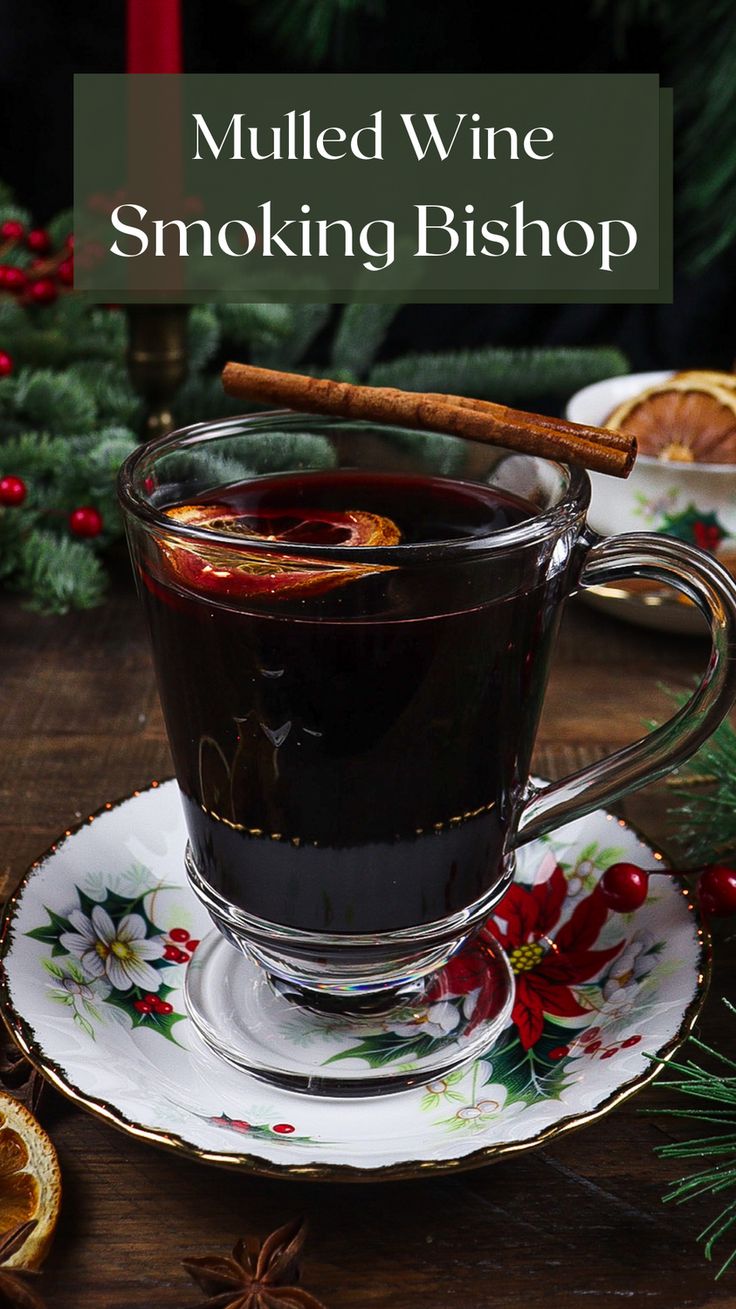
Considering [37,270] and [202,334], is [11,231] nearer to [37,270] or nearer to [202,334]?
[37,270]

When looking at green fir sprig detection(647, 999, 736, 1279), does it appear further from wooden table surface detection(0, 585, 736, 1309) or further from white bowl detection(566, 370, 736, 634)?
white bowl detection(566, 370, 736, 634)

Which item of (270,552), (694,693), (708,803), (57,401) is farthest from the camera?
(57,401)

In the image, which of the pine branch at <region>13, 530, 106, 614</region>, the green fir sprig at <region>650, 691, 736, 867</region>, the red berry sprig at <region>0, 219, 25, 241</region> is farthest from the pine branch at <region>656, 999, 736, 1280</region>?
the red berry sprig at <region>0, 219, 25, 241</region>

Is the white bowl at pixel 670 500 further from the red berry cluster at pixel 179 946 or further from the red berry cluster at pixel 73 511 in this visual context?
the red berry cluster at pixel 179 946

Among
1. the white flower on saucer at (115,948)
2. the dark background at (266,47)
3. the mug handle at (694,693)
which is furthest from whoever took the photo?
the dark background at (266,47)

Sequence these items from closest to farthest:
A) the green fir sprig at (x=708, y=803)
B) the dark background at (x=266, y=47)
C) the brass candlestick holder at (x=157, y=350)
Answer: the green fir sprig at (x=708, y=803) → the brass candlestick holder at (x=157, y=350) → the dark background at (x=266, y=47)

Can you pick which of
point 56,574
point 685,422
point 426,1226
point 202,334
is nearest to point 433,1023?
point 426,1226

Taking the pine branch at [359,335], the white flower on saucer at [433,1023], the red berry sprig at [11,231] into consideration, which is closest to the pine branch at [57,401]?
the red berry sprig at [11,231]

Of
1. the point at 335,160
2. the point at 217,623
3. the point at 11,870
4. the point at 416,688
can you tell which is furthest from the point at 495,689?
the point at 335,160
